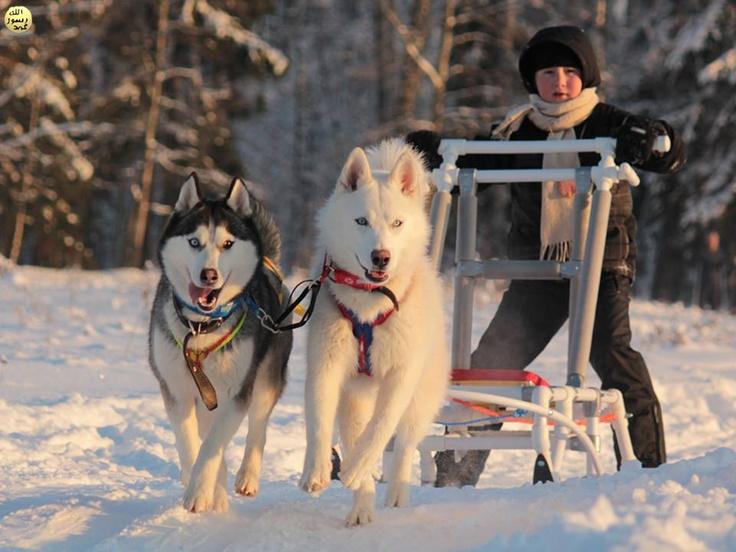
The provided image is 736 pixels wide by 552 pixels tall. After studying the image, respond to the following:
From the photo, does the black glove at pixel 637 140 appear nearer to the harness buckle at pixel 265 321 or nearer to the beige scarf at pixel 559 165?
the beige scarf at pixel 559 165

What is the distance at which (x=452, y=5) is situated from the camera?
1894cm

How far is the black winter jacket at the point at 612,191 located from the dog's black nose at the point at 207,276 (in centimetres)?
197

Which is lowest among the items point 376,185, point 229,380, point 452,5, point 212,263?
point 229,380

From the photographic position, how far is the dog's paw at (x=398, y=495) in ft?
13.4

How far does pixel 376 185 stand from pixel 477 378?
3.92ft

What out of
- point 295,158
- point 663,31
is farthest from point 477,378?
point 295,158

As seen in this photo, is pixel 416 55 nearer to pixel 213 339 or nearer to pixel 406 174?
pixel 406 174

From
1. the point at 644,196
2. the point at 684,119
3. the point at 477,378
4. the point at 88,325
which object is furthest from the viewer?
the point at 644,196

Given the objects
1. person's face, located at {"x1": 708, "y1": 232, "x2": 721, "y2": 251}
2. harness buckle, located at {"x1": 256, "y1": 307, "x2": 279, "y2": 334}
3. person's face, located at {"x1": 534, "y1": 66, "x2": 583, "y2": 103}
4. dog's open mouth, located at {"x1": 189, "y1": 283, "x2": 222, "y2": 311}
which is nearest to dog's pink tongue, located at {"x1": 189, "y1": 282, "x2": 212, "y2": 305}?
dog's open mouth, located at {"x1": 189, "y1": 283, "x2": 222, "y2": 311}

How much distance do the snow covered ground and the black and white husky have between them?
0.63 feet

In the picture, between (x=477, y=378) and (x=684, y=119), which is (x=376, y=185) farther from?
(x=684, y=119)

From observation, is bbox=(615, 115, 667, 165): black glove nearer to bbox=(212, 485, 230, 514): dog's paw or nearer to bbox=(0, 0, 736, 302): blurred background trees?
bbox=(212, 485, 230, 514): dog's paw

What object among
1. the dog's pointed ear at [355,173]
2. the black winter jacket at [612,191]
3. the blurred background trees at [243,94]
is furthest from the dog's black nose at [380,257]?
the blurred background trees at [243,94]

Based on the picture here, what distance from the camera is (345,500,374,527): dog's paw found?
12.1 ft
